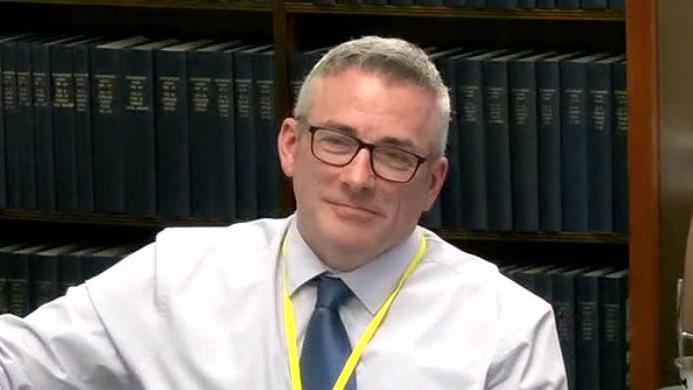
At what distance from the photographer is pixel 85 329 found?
7.47ft

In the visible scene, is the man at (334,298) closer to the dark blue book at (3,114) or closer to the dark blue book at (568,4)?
the dark blue book at (568,4)

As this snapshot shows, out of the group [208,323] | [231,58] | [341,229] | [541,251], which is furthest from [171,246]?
[541,251]

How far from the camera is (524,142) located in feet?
11.0

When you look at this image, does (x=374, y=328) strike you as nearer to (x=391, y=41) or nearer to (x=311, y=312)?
(x=311, y=312)

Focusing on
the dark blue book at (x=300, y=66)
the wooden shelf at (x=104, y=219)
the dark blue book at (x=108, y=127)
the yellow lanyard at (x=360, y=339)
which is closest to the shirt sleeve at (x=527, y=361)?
the yellow lanyard at (x=360, y=339)

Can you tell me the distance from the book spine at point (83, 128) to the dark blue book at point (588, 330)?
1.09m

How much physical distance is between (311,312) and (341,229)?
0.50ft

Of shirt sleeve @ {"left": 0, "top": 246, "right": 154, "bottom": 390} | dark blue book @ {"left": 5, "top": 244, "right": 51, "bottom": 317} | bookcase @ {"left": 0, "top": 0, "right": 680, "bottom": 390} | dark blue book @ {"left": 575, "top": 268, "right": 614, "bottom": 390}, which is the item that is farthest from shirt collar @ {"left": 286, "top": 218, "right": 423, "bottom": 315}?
dark blue book @ {"left": 5, "top": 244, "right": 51, "bottom": 317}

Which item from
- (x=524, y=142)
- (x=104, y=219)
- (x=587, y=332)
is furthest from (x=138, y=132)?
(x=587, y=332)

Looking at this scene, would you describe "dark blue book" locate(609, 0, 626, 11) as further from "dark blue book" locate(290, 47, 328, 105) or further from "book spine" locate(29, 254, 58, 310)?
"book spine" locate(29, 254, 58, 310)

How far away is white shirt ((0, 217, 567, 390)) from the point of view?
7.20ft

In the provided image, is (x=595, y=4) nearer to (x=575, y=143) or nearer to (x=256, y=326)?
(x=575, y=143)

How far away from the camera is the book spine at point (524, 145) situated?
3.34 meters

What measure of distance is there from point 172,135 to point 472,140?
2.15ft
